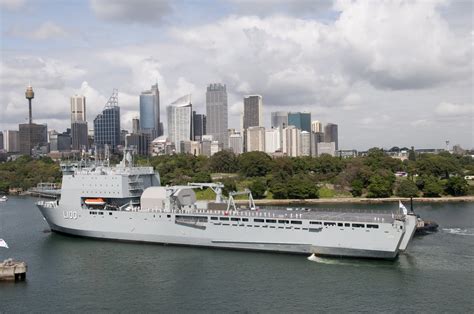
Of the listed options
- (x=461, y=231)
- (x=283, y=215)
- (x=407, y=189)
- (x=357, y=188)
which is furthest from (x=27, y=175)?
(x=461, y=231)

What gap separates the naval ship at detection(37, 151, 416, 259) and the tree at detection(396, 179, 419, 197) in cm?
4184

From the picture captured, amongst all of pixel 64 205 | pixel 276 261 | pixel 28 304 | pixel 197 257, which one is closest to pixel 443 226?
pixel 276 261

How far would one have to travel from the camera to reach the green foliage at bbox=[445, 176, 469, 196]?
270 feet

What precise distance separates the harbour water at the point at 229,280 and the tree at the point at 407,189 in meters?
37.1

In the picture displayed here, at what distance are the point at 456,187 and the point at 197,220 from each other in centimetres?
5442

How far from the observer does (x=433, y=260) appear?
121 ft

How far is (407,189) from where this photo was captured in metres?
81.4

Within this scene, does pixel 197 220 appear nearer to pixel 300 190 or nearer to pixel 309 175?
pixel 300 190

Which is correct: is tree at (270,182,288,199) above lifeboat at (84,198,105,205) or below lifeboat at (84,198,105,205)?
below

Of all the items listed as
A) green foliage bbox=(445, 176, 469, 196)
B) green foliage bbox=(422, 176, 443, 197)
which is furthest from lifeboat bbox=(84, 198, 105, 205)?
green foliage bbox=(445, 176, 469, 196)

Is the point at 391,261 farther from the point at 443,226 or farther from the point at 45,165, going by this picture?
the point at 45,165

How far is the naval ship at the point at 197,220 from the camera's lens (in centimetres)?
3675

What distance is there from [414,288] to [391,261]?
542 cm

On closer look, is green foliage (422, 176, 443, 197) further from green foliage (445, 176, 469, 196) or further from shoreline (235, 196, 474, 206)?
shoreline (235, 196, 474, 206)
